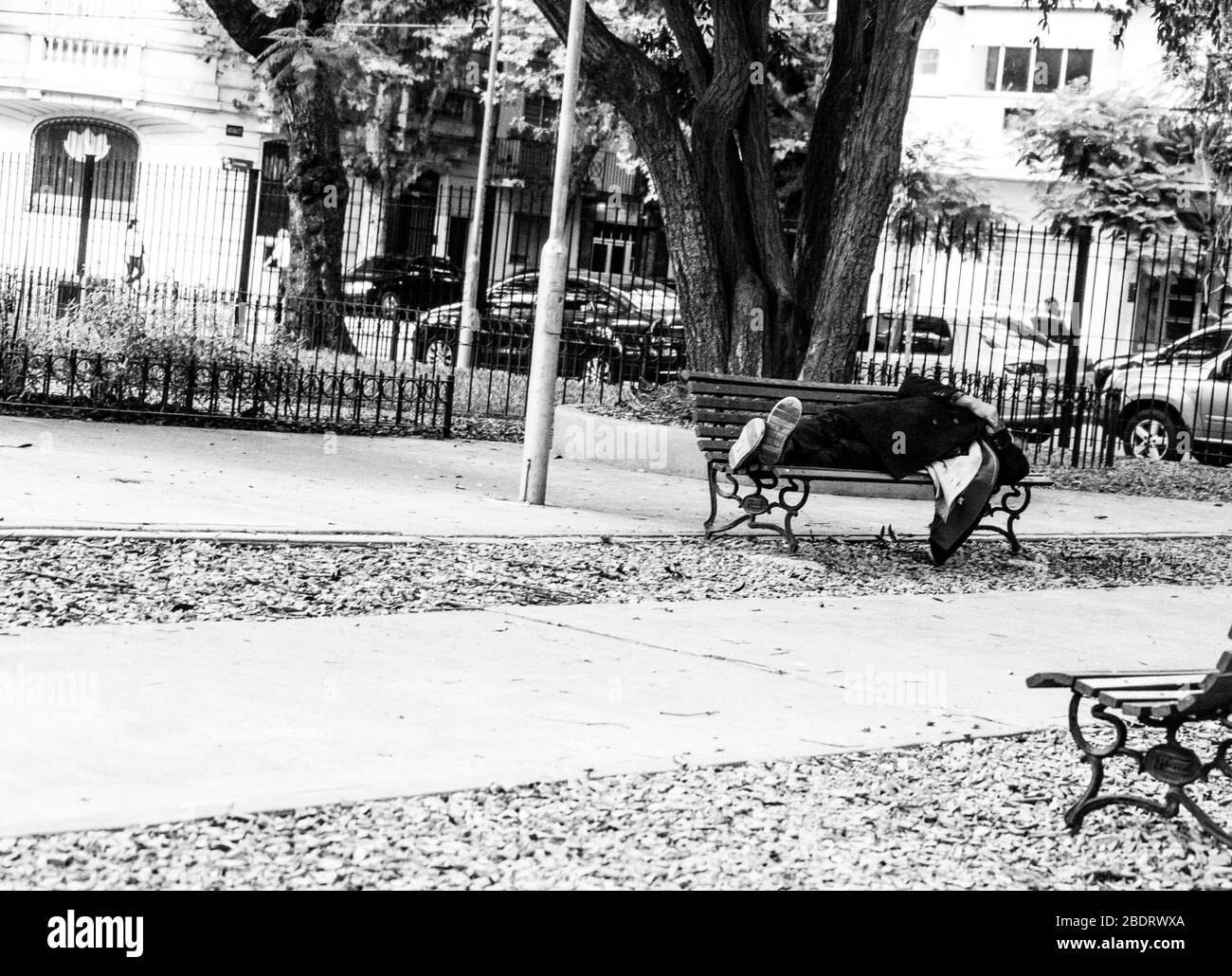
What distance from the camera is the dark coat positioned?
32.1ft

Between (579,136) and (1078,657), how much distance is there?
29925 mm

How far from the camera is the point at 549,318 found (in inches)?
430

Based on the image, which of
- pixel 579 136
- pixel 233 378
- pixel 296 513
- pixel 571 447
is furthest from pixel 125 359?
pixel 579 136

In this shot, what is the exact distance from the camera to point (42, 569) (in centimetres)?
735

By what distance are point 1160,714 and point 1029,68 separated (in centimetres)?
3959

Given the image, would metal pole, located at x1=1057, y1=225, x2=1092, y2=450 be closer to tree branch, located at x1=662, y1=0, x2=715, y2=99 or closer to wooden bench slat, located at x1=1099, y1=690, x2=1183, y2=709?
tree branch, located at x1=662, y1=0, x2=715, y2=99

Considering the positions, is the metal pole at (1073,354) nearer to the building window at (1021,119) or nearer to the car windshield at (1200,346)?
the car windshield at (1200,346)

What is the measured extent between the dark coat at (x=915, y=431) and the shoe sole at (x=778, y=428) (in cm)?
56

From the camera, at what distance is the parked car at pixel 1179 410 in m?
18.9

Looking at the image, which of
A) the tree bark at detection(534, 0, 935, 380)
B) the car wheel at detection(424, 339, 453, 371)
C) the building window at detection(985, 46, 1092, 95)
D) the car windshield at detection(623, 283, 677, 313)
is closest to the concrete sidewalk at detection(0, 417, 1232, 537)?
the tree bark at detection(534, 0, 935, 380)

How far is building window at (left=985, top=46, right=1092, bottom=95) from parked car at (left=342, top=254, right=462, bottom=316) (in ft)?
63.0

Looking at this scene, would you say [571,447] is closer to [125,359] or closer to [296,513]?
[125,359]

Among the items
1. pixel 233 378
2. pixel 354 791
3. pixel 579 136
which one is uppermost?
pixel 579 136

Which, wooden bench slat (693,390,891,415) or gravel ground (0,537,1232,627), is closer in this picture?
gravel ground (0,537,1232,627)
